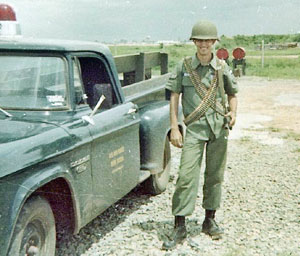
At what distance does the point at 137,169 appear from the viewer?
16.1 feet

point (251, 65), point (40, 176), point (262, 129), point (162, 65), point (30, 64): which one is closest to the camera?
point (40, 176)

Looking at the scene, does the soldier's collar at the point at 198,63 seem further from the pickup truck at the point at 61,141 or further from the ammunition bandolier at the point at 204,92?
the pickup truck at the point at 61,141

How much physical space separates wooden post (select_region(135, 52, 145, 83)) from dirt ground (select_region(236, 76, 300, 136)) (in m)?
4.03

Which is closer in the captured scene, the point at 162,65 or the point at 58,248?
the point at 58,248

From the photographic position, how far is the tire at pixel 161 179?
5664mm

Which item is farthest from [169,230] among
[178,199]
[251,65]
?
[251,65]

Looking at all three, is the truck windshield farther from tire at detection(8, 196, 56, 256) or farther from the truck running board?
the truck running board

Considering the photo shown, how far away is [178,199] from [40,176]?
1506mm

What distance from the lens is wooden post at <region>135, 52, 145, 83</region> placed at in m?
6.59

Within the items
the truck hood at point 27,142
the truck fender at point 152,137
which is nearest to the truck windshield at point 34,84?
the truck hood at point 27,142

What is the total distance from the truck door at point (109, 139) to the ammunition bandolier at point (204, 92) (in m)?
0.60

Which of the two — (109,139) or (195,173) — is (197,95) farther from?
(109,139)

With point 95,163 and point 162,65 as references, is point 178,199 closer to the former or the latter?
point 95,163

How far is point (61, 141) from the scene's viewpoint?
11.7 ft
